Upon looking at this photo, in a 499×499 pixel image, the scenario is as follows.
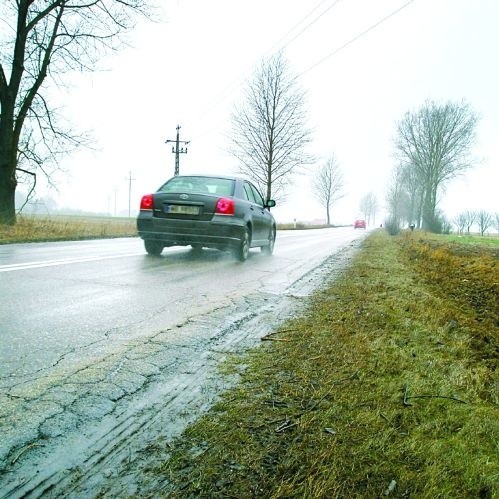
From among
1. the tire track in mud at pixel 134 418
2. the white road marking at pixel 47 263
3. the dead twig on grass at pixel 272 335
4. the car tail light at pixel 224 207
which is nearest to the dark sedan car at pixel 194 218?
the car tail light at pixel 224 207

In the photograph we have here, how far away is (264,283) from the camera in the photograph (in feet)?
16.4

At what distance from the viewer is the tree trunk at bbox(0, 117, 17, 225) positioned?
12156 millimetres

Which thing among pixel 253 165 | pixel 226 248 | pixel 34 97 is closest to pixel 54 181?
pixel 34 97

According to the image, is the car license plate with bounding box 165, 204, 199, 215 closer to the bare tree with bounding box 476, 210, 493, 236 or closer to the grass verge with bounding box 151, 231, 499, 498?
the grass verge with bounding box 151, 231, 499, 498

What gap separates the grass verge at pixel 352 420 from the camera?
3.85 ft

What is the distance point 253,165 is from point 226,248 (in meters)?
23.8

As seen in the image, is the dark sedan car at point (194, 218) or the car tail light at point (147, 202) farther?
the car tail light at point (147, 202)

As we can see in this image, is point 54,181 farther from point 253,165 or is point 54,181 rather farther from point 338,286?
point 253,165

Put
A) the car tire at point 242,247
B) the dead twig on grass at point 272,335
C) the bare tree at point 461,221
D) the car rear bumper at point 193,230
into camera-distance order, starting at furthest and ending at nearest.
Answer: the bare tree at point 461,221 < the car tire at point 242,247 < the car rear bumper at point 193,230 < the dead twig on grass at point 272,335

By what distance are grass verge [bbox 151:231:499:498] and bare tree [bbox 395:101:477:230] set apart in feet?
115

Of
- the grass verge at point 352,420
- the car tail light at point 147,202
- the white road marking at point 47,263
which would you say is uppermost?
the car tail light at point 147,202

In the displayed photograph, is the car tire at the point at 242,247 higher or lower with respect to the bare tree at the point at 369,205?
lower

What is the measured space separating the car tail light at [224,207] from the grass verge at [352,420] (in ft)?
12.8

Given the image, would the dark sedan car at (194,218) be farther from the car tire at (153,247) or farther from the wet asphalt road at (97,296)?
the wet asphalt road at (97,296)
